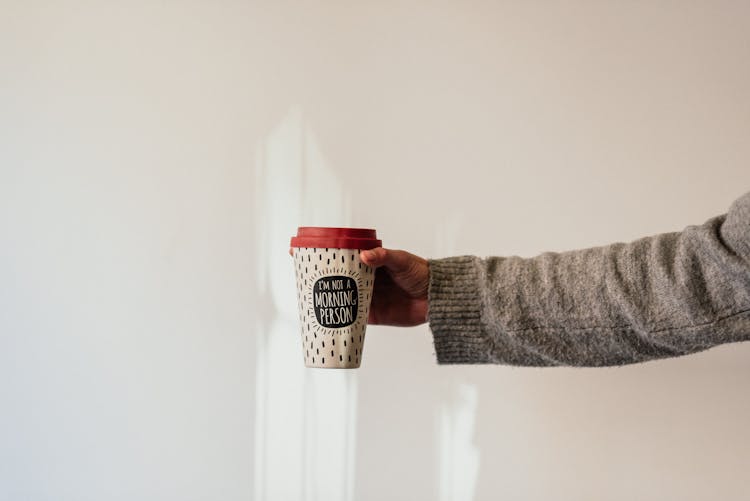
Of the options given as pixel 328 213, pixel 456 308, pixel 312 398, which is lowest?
pixel 312 398

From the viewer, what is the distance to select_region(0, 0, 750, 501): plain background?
158cm

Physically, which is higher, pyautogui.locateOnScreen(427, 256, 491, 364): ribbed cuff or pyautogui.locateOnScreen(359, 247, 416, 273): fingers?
pyautogui.locateOnScreen(359, 247, 416, 273): fingers

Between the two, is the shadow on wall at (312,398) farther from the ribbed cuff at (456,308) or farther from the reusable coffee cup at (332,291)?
the reusable coffee cup at (332,291)

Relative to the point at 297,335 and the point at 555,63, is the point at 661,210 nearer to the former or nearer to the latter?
the point at 555,63

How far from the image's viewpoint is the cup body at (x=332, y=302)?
37.8 inches

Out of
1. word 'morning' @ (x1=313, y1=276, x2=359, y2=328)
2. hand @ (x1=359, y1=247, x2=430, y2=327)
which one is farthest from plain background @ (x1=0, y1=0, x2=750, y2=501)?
word 'morning' @ (x1=313, y1=276, x2=359, y2=328)

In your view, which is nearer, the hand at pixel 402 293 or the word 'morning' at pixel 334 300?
the word 'morning' at pixel 334 300

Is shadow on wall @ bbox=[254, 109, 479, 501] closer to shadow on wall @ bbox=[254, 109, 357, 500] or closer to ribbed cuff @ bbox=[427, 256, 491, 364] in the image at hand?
shadow on wall @ bbox=[254, 109, 357, 500]

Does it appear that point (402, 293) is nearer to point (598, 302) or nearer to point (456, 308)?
point (456, 308)

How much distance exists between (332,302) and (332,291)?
0.04 ft

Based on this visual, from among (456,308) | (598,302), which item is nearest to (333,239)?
(456,308)

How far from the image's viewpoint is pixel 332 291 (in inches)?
37.9

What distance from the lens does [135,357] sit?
1.63m

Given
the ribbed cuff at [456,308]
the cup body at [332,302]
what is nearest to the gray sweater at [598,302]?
the ribbed cuff at [456,308]
